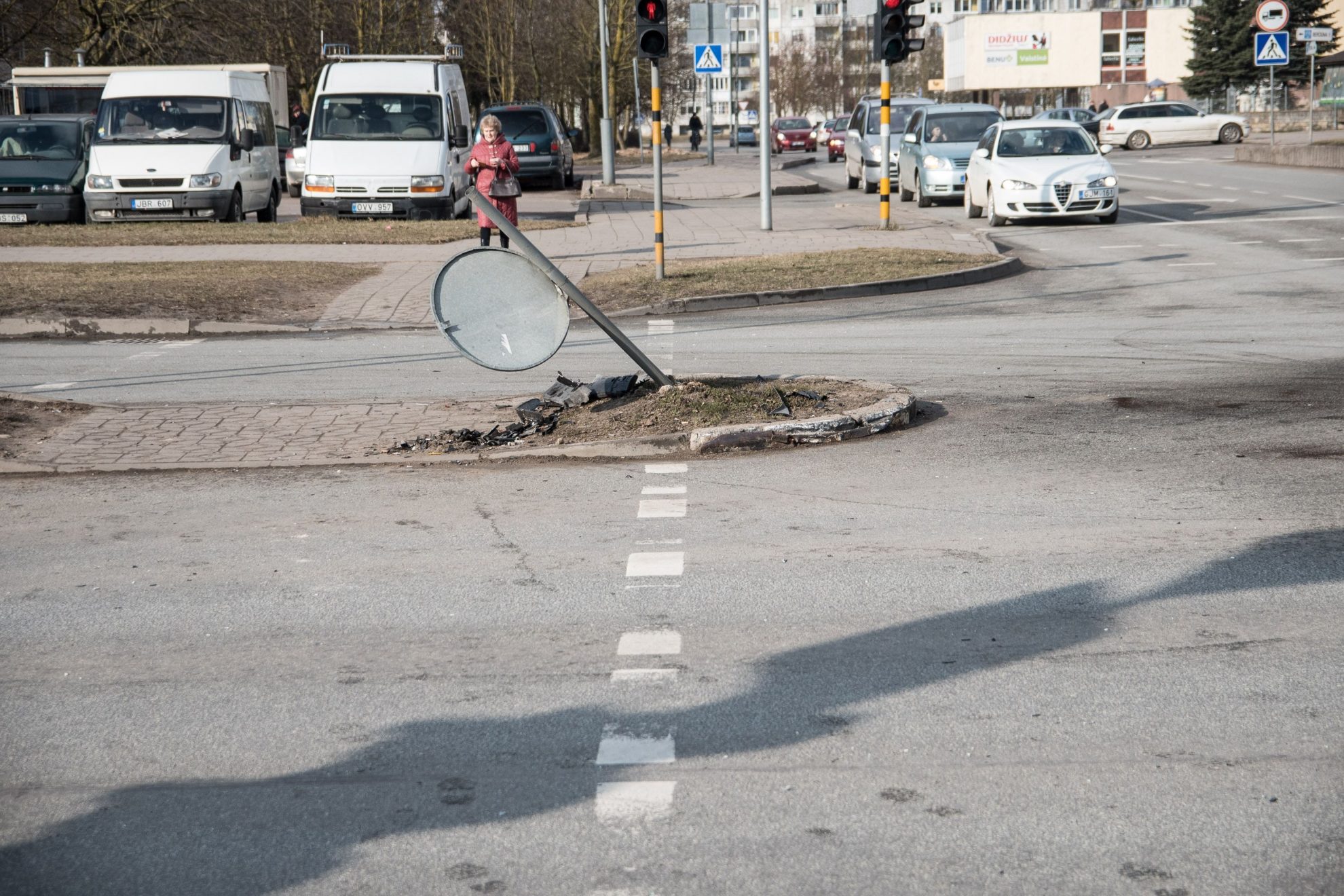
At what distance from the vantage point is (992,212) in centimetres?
2403

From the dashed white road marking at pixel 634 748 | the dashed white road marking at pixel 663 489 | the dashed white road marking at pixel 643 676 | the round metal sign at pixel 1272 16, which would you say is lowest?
the dashed white road marking at pixel 634 748

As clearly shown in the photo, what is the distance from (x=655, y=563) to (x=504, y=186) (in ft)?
38.8

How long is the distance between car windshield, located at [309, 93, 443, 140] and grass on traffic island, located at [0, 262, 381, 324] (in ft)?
21.3

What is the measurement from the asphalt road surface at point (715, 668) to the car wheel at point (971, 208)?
645 inches

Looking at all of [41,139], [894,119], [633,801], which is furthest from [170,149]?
[633,801]

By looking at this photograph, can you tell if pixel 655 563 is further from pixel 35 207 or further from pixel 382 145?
pixel 35 207

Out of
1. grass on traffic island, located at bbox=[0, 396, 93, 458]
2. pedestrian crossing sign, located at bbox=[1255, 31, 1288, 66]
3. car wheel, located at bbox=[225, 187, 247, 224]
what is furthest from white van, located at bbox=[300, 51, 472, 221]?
pedestrian crossing sign, located at bbox=[1255, 31, 1288, 66]

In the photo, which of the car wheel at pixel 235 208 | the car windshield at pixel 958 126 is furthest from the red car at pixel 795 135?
the car wheel at pixel 235 208

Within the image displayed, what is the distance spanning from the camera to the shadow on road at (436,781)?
354 centimetres

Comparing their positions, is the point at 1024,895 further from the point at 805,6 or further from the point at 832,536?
the point at 805,6

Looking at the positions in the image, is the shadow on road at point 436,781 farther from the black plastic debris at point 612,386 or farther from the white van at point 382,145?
the white van at point 382,145

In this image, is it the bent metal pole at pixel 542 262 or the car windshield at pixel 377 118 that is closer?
the bent metal pole at pixel 542 262

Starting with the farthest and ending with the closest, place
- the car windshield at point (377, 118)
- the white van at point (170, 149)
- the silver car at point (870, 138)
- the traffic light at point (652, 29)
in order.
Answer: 1. the silver car at point (870, 138)
2. the car windshield at point (377, 118)
3. the white van at point (170, 149)
4. the traffic light at point (652, 29)

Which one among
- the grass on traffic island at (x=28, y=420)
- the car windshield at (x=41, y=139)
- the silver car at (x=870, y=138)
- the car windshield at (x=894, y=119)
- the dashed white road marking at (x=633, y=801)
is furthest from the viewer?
the car windshield at (x=894, y=119)
